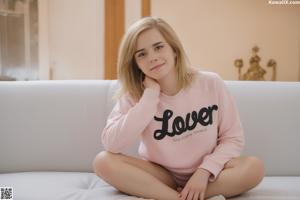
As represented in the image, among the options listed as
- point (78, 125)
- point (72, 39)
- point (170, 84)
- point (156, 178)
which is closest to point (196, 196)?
point (156, 178)

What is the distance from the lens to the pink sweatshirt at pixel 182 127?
115 centimetres

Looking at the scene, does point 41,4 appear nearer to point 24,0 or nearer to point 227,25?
point 24,0

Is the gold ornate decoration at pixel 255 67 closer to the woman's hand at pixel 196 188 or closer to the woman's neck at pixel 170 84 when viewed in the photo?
the woman's neck at pixel 170 84

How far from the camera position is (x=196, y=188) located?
3.52 ft

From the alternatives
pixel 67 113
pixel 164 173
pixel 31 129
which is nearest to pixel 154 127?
pixel 164 173

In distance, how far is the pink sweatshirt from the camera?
115cm

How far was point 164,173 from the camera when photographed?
3.93 ft

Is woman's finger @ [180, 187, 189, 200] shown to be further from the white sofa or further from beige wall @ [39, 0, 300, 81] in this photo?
beige wall @ [39, 0, 300, 81]

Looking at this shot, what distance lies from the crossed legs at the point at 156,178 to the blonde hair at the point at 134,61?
25 cm

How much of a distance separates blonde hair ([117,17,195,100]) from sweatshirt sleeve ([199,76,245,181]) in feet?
0.41

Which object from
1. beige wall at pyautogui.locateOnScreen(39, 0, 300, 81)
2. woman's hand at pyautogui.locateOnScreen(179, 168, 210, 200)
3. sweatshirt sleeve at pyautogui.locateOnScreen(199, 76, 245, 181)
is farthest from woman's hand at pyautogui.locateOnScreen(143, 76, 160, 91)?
beige wall at pyautogui.locateOnScreen(39, 0, 300, 81)

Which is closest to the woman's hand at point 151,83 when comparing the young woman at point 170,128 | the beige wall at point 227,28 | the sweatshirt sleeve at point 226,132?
the young woman at point 170,128

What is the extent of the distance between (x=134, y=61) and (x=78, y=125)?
→ 1.30 ft

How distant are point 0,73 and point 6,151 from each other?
3.11 ft
